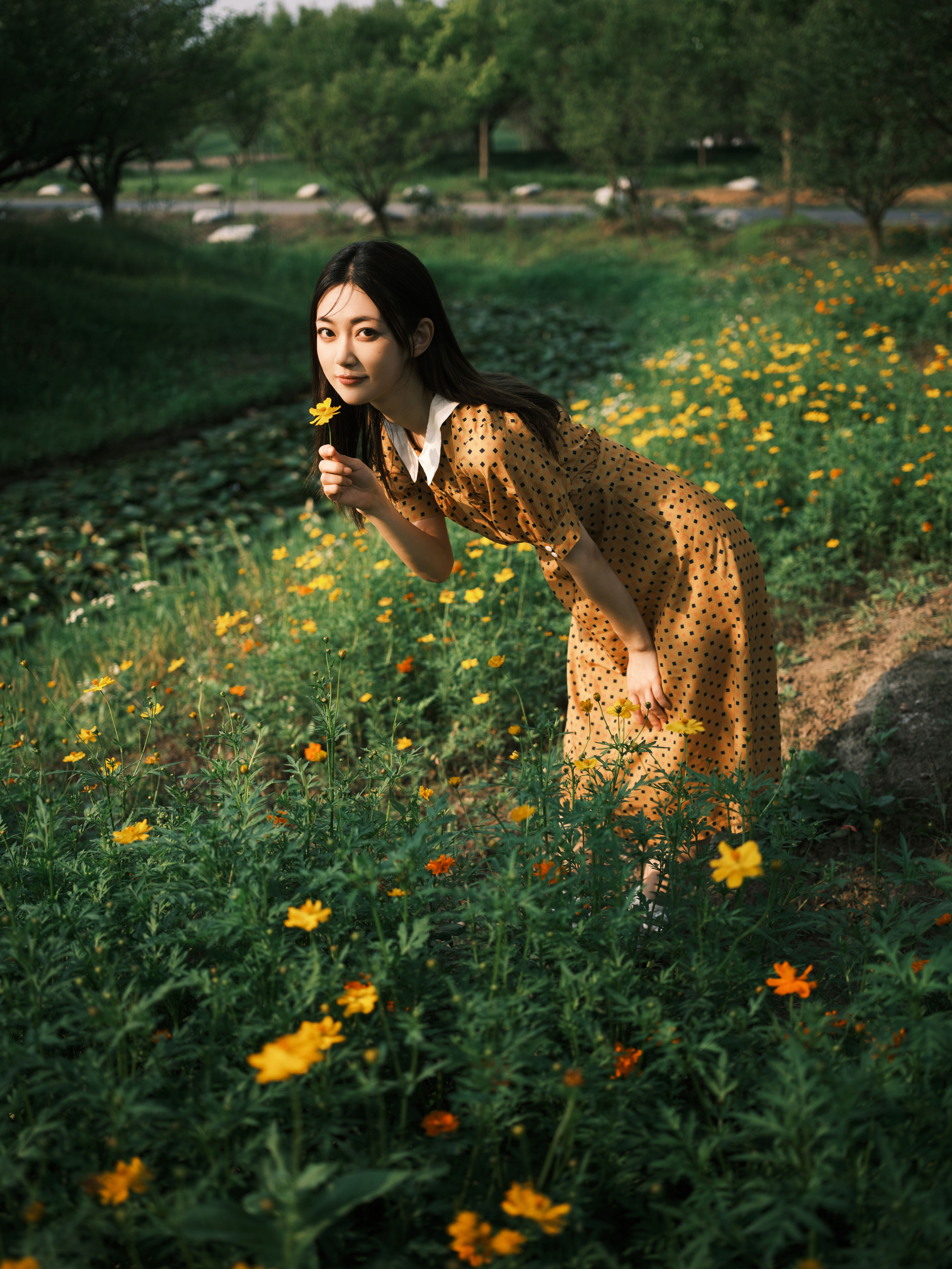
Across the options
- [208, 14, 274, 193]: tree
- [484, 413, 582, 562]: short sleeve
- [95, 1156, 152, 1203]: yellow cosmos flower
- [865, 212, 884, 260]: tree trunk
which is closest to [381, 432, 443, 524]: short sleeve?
[484, 413, 582, 562]: short sleeve

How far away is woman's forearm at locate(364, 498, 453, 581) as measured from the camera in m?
1.77

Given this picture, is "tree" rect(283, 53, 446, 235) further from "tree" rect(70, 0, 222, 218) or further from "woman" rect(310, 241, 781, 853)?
"woman" rect(310, 241, 781, 853)

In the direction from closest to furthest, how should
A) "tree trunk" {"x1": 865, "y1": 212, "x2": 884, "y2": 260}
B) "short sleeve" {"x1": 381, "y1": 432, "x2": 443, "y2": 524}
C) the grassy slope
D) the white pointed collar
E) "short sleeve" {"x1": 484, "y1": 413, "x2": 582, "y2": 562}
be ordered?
"short sleeve" {"x1": 484, "y1": 413, "x2": 582, "y2": 562}, the white pointed collar, "short sleeve" {"x1": 381, "y1": 432, "x2": 443, "y2": 524}, the grassy slope, "tree trunk" {"x1": 865, "y1": 212, "x2": 884, "y2": 260}

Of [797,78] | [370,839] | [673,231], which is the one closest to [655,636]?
[370,839]

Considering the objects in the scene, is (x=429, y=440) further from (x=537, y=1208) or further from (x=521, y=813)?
(x=537, y=1208)

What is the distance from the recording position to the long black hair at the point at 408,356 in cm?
156

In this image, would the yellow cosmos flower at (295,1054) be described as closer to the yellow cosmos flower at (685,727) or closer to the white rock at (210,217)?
the yellow cosmos flower at (685,727)

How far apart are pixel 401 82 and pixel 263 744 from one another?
19184 millimetres

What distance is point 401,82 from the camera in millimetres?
18172

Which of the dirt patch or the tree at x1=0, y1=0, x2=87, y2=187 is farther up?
the tree at x1=0, y1=0, x2=87, y2=187

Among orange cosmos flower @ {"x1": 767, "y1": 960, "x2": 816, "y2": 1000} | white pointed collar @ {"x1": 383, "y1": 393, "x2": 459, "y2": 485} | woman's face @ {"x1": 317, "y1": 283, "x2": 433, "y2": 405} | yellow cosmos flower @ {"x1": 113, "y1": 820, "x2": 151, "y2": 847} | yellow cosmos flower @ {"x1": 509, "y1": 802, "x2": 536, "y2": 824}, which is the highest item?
woman's face @ {"x1": 317, "y1": 283, "x2": 433, "y2": 405}

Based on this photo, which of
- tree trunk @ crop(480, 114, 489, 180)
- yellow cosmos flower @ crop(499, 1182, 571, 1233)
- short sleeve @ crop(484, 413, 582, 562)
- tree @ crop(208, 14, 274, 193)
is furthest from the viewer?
tree trunk @ crop(480, 114, 489, 180)

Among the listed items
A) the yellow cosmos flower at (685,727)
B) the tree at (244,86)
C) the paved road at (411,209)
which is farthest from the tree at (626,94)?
the yellow cosmos flower at (685,727)

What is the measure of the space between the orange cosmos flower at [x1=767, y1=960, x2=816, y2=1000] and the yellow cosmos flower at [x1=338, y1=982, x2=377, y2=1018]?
51 cm
